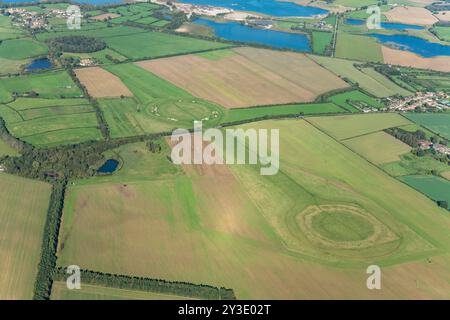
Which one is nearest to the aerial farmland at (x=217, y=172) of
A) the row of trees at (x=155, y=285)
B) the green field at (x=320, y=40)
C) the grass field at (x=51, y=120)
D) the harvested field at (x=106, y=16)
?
the row of trees at (x=155, y=285)

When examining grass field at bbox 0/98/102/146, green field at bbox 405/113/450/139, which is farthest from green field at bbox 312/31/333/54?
grass field at bbox 0/98/102/146

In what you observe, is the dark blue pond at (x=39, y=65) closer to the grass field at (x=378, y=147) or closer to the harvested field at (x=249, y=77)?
the harvested field at (x=249, y=77)

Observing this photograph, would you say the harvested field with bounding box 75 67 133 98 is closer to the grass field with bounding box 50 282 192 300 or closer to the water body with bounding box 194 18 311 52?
the water body with bounding box 194 18 311 52

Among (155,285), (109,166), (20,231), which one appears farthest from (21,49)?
(155,285)

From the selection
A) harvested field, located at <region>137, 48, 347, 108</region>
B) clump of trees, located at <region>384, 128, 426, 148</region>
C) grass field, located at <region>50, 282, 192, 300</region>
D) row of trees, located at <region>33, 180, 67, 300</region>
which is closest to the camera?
grass field, located at <region>50, 282, 192, 300</region>

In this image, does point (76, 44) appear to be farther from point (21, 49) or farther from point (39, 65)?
point (39, 65)
